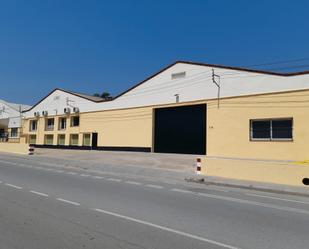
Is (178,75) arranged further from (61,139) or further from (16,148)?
(61,139)

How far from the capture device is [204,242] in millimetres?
5367

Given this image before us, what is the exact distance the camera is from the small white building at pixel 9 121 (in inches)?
2215

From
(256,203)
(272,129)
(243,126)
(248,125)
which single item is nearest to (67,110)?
(243,126)

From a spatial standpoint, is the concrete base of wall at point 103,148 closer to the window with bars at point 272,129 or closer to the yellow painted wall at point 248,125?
the yellow painted wall at point 248,125

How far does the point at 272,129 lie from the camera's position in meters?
24.0

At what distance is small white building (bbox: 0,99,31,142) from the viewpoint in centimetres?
5625

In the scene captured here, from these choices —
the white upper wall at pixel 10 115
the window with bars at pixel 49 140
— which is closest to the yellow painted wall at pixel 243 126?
the window with bars at pixel 49 140

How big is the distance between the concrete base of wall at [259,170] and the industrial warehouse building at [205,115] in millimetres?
9317

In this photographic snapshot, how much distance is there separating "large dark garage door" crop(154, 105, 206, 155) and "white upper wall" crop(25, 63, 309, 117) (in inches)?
44.8

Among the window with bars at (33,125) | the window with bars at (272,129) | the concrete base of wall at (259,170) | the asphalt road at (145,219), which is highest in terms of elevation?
the window with bars at (33,125)

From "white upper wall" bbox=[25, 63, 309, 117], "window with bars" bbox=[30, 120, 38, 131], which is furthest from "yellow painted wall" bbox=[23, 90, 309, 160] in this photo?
"window with bars" bbox=[30, 120, 38, 131]

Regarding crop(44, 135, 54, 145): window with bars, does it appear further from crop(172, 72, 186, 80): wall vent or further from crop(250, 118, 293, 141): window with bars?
crop(250, 118, 293, 141): window with bars

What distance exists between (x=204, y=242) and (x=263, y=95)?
825 inches

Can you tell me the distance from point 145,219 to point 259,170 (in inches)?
367
